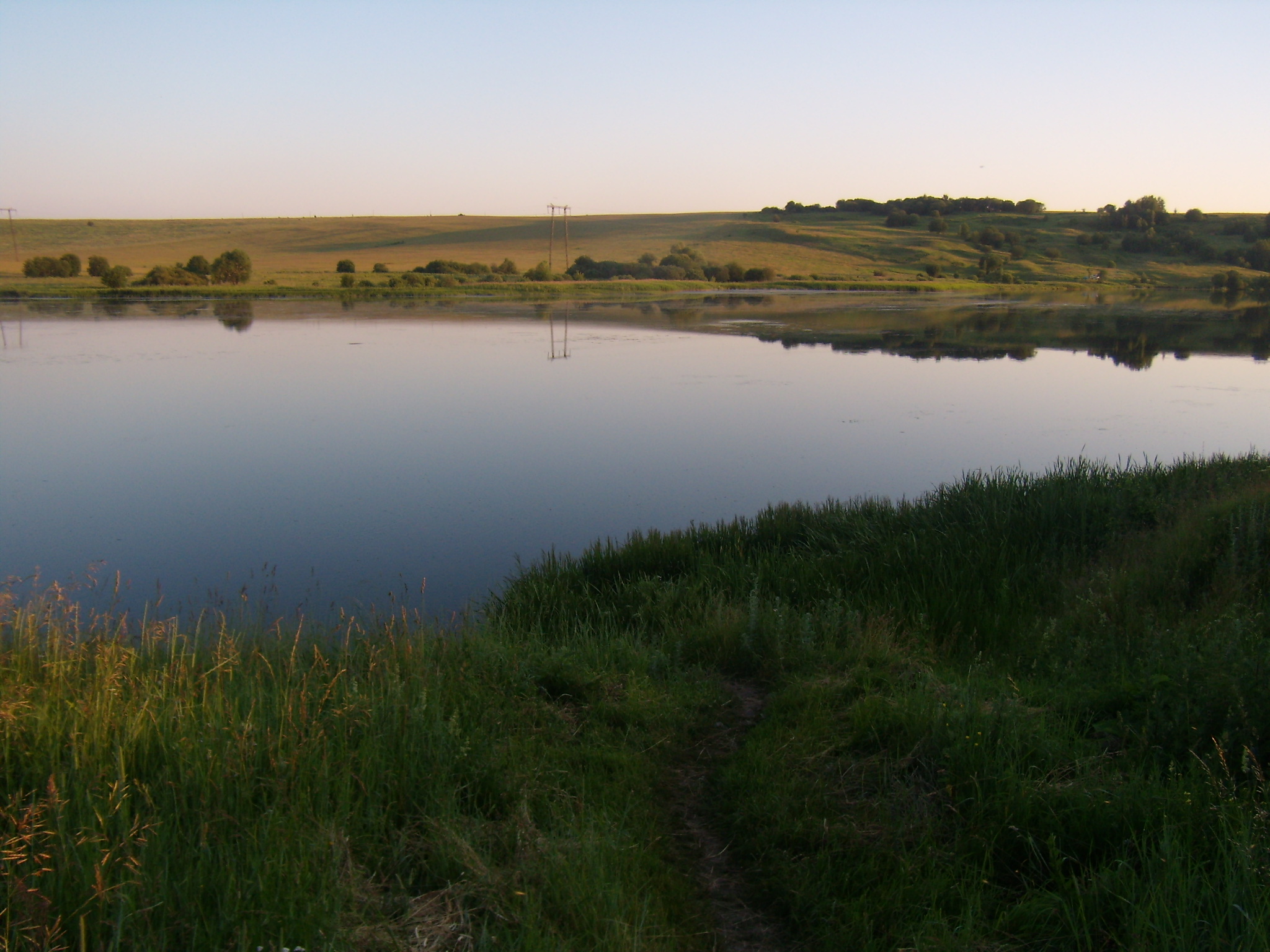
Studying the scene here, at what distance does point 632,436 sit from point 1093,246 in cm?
8146

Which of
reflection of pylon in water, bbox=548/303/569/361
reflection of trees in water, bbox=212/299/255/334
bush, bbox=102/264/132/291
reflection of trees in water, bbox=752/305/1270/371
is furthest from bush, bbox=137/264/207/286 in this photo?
reflection of trees in water, bbox=752/305/1270/371

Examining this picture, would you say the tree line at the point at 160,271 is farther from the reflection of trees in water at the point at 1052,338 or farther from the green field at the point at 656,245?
the reflection of trees in water at the point at 1052,338

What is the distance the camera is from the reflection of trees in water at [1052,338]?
23062 millimetres

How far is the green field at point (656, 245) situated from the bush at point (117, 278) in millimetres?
2717

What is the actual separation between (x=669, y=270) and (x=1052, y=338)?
37.0m

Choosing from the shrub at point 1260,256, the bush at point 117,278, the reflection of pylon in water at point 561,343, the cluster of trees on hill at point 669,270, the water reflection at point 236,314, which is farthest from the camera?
the shrub at point 1260,256

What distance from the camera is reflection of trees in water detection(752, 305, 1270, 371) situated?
23062mm

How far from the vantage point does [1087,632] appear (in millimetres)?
5004

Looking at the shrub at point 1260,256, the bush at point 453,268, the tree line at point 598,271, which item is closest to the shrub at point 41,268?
the tree line at point 598,271

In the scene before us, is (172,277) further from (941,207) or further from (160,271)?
(941,207)

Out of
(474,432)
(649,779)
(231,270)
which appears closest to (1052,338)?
(474,432)

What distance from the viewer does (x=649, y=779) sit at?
372cm

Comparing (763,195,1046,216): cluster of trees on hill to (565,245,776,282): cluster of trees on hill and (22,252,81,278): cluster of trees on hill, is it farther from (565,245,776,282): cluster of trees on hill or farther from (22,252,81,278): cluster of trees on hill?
(22,252,81,278): cluster of trees on hill

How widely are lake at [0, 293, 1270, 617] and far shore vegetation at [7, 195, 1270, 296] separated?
2296cm
